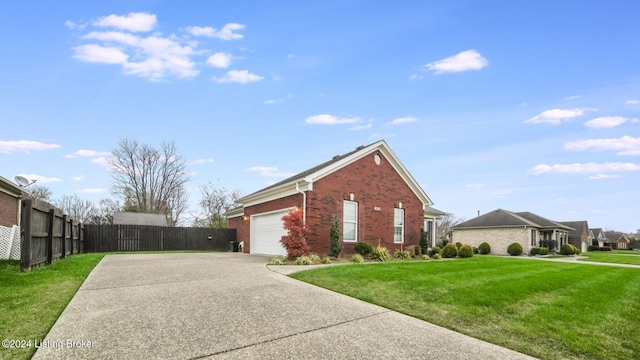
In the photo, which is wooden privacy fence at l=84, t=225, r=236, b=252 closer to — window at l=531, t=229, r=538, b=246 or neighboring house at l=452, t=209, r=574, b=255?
neighboring house at l=452, t=209, r=574, b=255

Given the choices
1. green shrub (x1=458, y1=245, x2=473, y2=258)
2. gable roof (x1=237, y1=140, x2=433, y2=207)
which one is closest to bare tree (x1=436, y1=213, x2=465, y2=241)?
green shrub (x1=458, y1=245, x2=473, y2=258)

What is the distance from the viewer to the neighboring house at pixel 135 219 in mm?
30484

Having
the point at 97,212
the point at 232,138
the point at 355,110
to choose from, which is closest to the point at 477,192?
the point at 355,110

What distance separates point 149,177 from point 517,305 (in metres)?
40.6

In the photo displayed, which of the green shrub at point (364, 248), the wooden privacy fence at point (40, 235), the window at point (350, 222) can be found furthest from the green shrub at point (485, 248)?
the wooden privacy fence at point (40, 235)

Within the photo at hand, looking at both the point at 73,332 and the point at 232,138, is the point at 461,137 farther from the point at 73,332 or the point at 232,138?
the point at 73,332

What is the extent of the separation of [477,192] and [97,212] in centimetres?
4954

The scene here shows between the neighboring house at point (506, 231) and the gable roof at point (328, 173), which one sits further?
the neighboring house at point (506, 231)

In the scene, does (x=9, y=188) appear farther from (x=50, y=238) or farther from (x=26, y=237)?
(x=26, y=237)

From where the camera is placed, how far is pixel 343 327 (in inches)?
194

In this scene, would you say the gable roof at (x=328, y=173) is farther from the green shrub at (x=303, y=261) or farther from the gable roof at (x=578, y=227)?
the gable roof at (x=578, y=227)

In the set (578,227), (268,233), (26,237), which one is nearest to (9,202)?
(26,237)

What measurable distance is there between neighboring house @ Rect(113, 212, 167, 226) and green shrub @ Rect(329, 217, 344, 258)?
931 inches

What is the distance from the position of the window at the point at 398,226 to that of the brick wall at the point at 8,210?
18462mm
